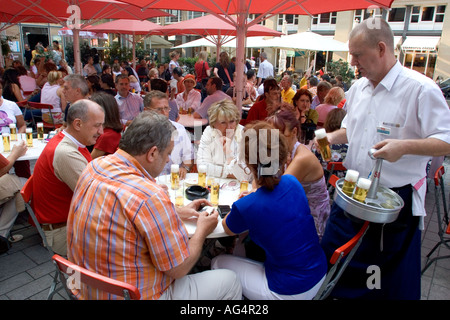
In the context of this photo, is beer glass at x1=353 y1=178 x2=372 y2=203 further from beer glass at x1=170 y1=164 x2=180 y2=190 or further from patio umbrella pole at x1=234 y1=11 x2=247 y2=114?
patio umbrella pole at x1=234 y1=11 x2=247 y2=114

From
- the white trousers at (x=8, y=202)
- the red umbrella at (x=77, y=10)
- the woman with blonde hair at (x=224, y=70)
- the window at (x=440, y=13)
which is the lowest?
the white trousers at (x=8, y=202)

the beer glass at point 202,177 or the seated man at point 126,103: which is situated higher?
the seated man at point 126,103

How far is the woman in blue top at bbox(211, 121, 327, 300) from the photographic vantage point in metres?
1.81

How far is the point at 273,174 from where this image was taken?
1.81m

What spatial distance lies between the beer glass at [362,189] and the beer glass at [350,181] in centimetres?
5

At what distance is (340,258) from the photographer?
5.38 feet

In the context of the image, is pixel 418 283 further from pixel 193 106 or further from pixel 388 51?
pixel 193 106

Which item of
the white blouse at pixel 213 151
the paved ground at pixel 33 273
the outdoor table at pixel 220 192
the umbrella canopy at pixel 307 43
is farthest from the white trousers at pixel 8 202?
the umbrella canopy at pixel 307 43

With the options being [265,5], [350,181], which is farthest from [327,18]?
[350,181]

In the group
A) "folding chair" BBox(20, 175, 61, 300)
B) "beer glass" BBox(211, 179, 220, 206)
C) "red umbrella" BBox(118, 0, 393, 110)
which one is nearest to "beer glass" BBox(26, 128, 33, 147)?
"folding chair" BBox(20, 175, 61, 300)

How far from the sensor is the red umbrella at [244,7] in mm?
5078

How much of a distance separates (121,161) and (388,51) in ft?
5.38

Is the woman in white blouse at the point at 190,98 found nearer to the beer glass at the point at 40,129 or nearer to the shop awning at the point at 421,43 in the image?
the beer glass at the point at 40,129
